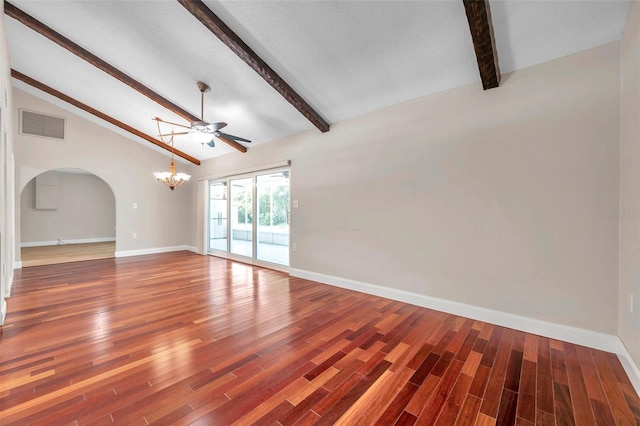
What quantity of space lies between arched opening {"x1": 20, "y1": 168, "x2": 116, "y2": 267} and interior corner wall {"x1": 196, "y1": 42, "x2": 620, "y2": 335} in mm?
6981

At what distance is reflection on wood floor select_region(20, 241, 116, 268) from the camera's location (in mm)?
5772

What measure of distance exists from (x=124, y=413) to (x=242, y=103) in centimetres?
406

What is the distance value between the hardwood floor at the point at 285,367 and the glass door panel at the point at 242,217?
9.45ft

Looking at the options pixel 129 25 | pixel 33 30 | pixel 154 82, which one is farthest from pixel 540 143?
pixel 33 30

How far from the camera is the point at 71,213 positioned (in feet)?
27.6

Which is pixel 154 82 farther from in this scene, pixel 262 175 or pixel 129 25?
pixel 262 175

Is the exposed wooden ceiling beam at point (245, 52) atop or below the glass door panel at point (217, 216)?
atop

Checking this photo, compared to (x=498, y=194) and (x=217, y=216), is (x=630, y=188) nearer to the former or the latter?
(x=498, y=194)

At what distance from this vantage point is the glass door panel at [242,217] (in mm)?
6168

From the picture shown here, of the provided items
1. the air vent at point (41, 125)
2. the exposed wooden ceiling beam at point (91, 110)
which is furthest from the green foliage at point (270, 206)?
the air vent at point (41, 125)

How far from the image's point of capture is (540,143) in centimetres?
260

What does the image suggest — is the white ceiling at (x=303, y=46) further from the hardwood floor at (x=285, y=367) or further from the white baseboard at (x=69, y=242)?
the white baseboard at (x=69, y=242)

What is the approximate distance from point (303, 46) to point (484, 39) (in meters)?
1.82

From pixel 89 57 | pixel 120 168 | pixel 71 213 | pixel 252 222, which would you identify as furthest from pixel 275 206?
pixel 71 213
